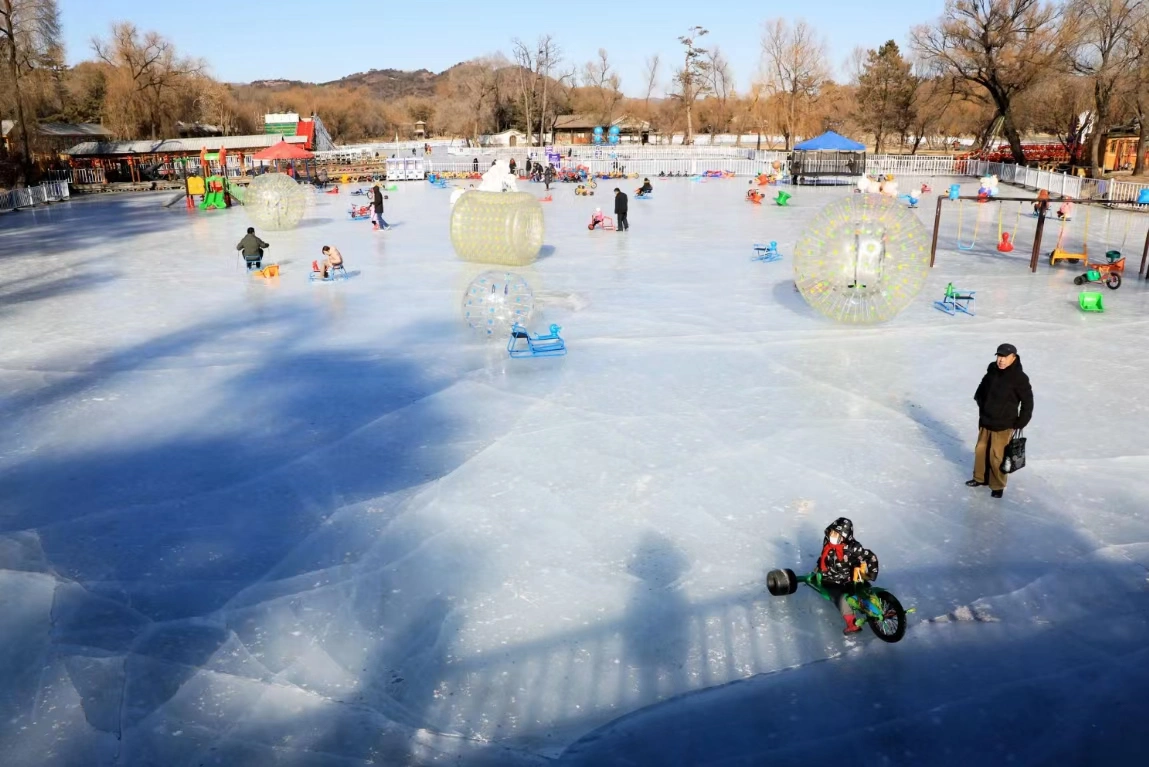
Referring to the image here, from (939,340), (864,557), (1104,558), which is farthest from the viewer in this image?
(939,340)

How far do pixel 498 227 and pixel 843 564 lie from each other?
13311 mm

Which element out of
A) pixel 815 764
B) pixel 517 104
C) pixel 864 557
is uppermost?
pixel 517 104

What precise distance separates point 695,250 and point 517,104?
9087 centimetres

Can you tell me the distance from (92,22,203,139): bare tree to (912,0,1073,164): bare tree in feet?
179

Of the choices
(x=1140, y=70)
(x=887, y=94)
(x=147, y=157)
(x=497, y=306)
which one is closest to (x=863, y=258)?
(x=497, y=306)

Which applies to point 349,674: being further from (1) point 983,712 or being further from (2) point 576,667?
(1) point 983,712

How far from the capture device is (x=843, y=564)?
5867 millimetres

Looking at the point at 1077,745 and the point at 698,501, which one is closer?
the point at 1077,745

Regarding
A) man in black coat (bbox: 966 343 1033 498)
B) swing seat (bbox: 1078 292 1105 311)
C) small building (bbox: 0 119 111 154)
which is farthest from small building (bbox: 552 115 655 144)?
man in black coat (bbox: 966 343 1033 498)

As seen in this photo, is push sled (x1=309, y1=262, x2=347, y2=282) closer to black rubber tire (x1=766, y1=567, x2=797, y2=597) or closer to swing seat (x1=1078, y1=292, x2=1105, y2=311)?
black rubber tire (x1=766, y1=567, x2=797, y2=597)

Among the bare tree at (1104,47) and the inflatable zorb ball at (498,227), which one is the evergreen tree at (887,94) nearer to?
the bare tree at (1104,47)

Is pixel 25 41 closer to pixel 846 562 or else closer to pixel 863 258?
pixel 863 258

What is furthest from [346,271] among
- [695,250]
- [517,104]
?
[517,104]

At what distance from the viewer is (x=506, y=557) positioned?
22.0 feet
